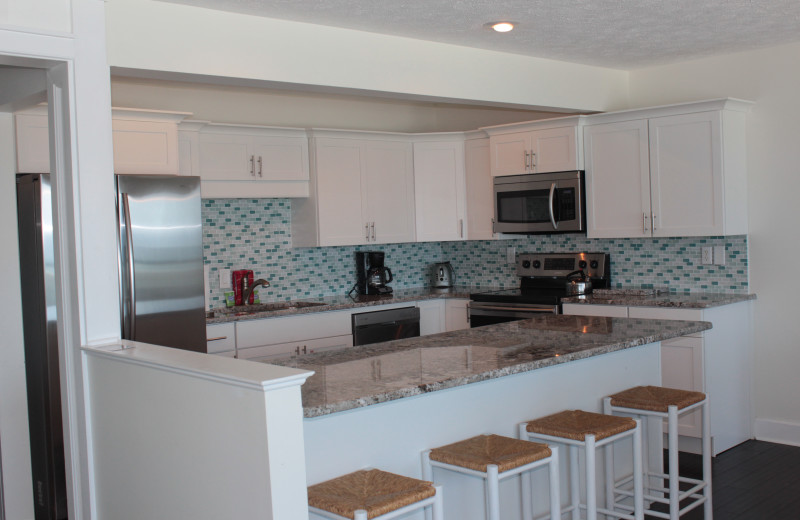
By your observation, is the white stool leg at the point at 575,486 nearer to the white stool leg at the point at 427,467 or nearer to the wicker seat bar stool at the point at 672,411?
the wicker seat bar stool at the point at 672,411

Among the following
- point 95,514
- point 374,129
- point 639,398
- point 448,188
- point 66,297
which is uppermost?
point 374,129

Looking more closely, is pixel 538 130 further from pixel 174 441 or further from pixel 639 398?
pixel 174 441

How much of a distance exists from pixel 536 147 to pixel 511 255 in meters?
1.00

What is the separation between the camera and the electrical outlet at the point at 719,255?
A: 4.71m

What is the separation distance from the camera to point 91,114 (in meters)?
2.59

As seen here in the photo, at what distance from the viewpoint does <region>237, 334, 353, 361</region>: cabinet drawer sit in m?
4.59

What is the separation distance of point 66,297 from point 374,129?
353 centimetres

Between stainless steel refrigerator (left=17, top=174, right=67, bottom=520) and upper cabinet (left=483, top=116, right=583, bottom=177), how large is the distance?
301 cm

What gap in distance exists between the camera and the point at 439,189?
18.7 ft

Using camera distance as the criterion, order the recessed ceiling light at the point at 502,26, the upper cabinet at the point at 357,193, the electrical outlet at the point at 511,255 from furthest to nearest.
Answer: the electrical outlet at the point at 511,255, the upper cabinet at the point at 357,193, the recessed ceiling light at the point at 502,26

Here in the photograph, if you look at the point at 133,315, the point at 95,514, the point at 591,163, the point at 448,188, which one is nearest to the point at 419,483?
the point at 95,514

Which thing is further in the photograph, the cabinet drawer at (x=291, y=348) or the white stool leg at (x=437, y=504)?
the cabinet drawer at (x=291, y=348)

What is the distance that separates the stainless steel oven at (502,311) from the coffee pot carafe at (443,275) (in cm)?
80

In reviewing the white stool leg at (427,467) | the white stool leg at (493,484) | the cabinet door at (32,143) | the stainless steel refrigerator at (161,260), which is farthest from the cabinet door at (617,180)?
the cabinet door at (32,143)
